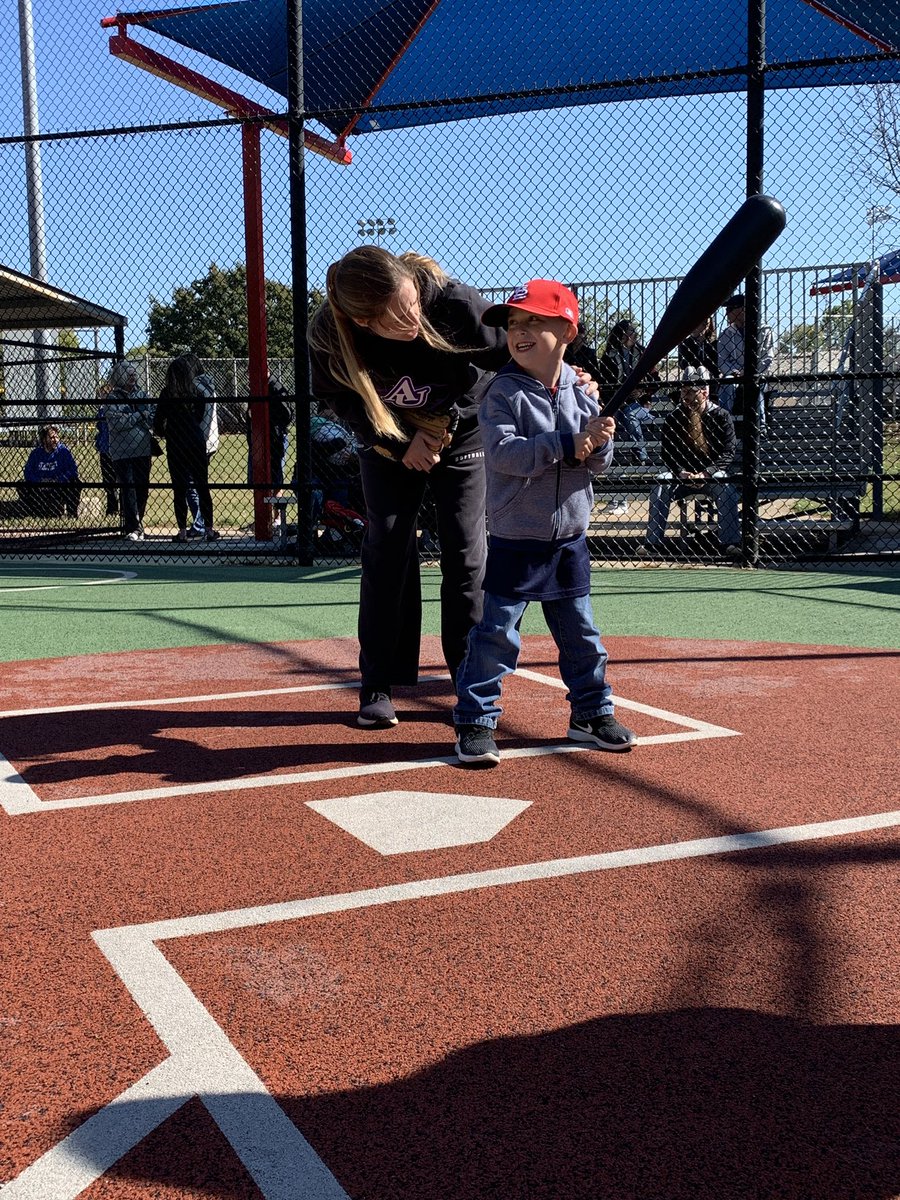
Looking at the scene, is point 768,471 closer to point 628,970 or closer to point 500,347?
point 500,347

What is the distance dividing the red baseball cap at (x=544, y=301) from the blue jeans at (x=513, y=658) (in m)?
0.97

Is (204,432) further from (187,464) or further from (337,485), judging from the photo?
(337,485)

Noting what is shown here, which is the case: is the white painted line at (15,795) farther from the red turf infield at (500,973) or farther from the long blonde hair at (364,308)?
the long blonde hair at (364,308)

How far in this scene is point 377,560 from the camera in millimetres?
4855

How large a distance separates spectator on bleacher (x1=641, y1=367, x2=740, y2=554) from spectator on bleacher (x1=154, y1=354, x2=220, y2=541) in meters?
4.46

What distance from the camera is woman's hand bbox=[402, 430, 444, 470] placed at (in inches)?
177

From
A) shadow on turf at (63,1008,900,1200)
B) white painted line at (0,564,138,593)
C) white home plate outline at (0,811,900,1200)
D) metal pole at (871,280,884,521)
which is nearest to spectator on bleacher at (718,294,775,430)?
metal pole at (871,280,884,521)

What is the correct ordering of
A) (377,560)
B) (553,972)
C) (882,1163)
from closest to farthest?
(882,1163)
(553,972)
(377,560)

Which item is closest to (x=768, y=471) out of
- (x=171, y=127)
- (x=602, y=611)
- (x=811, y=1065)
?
(x=602, y=611)

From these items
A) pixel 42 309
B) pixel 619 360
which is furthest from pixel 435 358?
pixel 42 309

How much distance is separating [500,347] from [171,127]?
22.2ft

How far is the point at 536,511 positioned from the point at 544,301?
70 centimetres

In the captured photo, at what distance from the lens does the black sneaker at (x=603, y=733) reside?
4348 millimetres

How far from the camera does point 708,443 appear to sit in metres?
10.7
